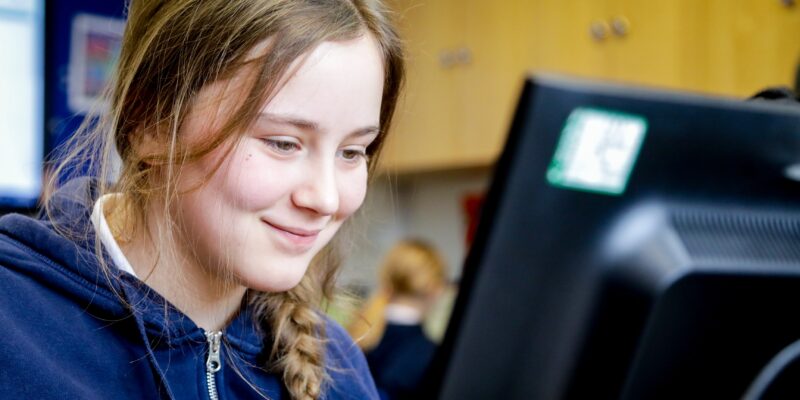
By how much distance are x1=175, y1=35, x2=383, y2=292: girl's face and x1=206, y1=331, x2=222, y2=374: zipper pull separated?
0.31 ft

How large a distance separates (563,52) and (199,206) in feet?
9.96

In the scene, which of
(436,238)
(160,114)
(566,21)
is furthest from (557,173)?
(436,238)

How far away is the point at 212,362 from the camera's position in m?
0.93

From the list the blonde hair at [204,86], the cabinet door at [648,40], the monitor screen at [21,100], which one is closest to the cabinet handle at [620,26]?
the cabinet door at [648,40]

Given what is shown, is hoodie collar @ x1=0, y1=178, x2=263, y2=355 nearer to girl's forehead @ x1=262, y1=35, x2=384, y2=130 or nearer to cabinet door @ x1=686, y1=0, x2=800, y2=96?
girl's forehead @ x1=262, y1=35, x2=384, y2=130

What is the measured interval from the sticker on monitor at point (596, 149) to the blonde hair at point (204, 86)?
1.22 ft

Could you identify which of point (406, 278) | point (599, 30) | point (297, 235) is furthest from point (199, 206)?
point (599, 30)

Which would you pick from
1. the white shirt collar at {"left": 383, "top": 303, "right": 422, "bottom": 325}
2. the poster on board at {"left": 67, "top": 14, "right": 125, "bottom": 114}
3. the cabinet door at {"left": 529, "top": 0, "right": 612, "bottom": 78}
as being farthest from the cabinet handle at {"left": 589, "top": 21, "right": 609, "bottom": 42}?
the poster on board at {"left": 67, "top": 14, "right": 125, "bottom": 114}

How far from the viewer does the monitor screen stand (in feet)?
6.59

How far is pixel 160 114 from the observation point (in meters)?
0.89

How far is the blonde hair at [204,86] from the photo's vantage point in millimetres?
848

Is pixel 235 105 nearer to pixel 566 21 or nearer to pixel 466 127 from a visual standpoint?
pixel 566 21

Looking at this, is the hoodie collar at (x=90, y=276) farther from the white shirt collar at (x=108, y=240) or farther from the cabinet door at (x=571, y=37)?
the cabinet door at (x=571, y=37)

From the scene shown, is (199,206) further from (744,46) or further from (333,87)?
(744,46)
